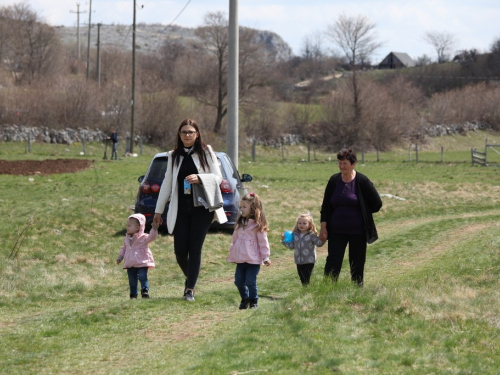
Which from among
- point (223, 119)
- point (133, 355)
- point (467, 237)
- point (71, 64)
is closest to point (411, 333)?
point (133, 355)

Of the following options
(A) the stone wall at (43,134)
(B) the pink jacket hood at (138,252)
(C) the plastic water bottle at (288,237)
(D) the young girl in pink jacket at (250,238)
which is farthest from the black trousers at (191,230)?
(A) the stone wall at (43,134)

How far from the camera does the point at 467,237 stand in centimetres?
1752

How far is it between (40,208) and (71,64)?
94905 mm

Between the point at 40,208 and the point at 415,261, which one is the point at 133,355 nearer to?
the point at 415,261

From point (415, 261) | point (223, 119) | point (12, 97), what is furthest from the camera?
point (223, 119)

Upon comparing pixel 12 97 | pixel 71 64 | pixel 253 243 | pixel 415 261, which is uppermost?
pixel 71 64

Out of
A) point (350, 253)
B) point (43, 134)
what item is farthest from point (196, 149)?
point (43, 134)

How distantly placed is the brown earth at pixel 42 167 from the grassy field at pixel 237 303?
6123mm

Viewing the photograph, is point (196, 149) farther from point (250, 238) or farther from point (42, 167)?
point (42, 167)

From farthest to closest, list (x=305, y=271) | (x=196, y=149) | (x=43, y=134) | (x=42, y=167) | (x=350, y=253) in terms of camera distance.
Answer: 1. (x=43, y=134)
2. (x=42, y=167)
3. (x=305, y=271)
4. (x=350, y=253)
5. (x=196, y=149)

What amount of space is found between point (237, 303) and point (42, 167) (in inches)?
878

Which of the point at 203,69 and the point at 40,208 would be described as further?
the point at 203,69

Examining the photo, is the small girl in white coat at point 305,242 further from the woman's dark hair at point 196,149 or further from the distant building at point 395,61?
the distant building at point 395,61

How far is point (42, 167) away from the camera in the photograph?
31.1 m
